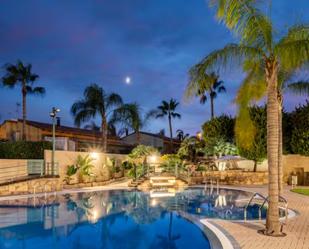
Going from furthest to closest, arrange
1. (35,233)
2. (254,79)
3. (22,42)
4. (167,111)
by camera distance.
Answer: (167,111), (22,42), (254,79), (35,233)

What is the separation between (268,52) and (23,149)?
19.1 m

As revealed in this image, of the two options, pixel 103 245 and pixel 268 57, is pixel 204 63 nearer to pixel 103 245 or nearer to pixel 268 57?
pixel 268 57

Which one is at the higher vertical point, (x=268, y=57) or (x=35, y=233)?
(x=268, y=57)

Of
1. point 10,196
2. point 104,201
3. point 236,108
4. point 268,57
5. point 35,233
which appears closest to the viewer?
point 268,57

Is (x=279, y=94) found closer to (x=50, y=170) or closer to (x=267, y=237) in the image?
(x=267, y=237)

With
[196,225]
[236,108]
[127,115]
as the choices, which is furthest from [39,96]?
[196,225]

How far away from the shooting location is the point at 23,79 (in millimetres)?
31578

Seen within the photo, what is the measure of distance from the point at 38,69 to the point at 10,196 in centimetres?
1504

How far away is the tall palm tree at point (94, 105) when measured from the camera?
31922mm

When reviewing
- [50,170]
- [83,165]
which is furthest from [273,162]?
[83,165]

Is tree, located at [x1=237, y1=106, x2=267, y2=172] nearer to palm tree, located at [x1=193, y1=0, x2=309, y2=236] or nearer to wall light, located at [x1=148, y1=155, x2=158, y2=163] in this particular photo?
wall light, located at [x1=148, y1=155, x2=158, y2=163]

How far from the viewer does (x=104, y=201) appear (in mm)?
19172

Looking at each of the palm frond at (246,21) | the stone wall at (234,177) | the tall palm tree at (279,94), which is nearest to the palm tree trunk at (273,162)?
the palm frond at (246,21)

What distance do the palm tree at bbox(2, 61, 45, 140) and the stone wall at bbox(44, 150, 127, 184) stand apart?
6.10m
